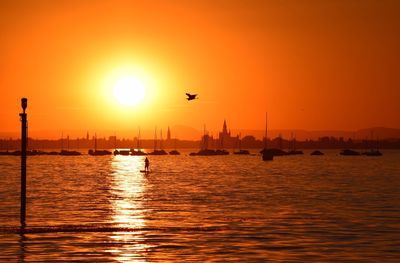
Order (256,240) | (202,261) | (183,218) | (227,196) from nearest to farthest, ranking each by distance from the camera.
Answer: (202,261) → (256,240) → (183,218) → (227,196)

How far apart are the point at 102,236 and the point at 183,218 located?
443 inches

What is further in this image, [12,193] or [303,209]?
[12,193]

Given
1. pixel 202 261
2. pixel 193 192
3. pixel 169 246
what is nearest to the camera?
pixel 202 261

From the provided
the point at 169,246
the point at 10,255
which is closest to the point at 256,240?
the point at 169,246

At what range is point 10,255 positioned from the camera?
31359 mm

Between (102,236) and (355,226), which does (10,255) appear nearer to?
(102,236)

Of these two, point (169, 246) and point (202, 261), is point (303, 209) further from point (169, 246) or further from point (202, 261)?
point (202, 261)

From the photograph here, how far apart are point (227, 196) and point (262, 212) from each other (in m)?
19.7

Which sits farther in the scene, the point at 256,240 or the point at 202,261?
the point at 256,240

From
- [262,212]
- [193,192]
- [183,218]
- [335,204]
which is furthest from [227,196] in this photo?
[183,218]

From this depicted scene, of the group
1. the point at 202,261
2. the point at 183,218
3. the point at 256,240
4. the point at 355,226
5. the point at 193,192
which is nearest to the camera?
the point at 202,261

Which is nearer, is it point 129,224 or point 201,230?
point 201,230

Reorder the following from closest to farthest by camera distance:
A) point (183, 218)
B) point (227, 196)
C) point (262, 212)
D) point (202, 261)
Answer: point (202, 261)
point (183, 218)
point (262, 212)
point (227, 196)

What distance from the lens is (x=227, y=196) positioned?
72625 millimetres
